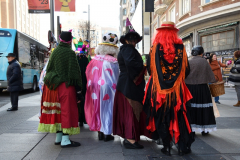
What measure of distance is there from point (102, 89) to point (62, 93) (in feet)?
2.49

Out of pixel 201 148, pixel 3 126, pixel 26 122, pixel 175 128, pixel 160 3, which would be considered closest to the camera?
pixel 175 128

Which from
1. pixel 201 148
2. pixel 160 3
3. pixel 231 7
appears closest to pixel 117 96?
pixel 201 148

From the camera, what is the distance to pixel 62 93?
3.39 metres

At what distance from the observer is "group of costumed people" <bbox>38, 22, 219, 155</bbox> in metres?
3.04

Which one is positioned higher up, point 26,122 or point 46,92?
point 46,92

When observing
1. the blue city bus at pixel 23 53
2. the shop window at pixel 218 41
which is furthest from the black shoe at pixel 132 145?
the shop window at pixel 218 41

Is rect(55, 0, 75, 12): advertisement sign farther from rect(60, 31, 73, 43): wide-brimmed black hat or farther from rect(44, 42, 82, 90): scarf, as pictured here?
rect(44, 42, 82, 90): scarf

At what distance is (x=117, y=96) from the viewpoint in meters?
3.57

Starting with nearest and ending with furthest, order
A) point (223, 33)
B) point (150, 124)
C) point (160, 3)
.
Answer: point (150, 124) → point (223, 33) → point (160, 3)

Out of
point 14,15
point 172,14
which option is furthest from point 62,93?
point 14,15

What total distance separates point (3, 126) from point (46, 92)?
214 centimetres

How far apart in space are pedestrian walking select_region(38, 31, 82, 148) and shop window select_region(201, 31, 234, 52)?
561 inches

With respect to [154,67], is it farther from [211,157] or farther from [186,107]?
[211,157]

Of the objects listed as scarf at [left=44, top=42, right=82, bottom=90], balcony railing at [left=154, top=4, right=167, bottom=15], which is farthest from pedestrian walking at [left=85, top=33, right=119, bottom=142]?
balcony railing at [left=154, top=4, right=167, bottom=15]
